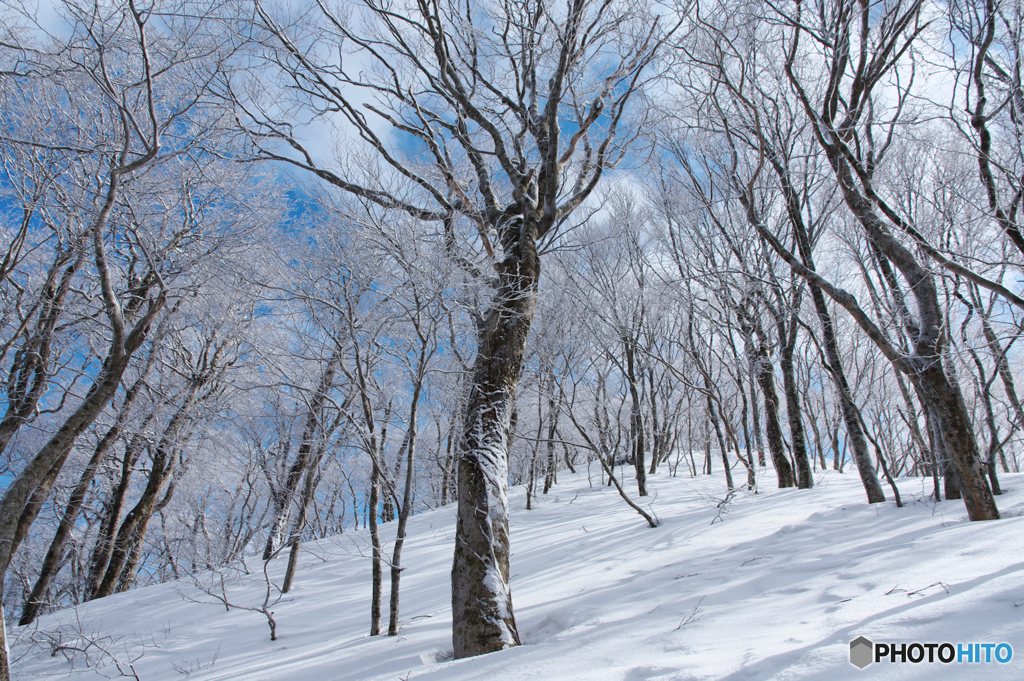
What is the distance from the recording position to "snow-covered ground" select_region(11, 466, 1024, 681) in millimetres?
1712

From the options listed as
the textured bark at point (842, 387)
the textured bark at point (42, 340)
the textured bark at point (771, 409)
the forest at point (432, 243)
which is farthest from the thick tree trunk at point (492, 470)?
the textured bark at point (771, 409)

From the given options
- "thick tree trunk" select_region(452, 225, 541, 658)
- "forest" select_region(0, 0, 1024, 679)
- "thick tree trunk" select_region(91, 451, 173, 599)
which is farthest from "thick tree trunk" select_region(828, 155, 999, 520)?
"thick tree trunk" select_region(91, 451, 173, 599)

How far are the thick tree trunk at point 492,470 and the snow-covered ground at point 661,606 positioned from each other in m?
0.36

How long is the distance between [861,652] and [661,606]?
1450 mm

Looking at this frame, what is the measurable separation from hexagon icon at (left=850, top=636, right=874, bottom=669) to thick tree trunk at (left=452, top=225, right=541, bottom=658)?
6.26ft

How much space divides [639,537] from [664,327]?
8.05 meters

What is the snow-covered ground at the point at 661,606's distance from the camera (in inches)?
67.4

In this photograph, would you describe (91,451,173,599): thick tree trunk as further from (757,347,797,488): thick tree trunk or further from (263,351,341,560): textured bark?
(757,347,797,488): thick tree trunk

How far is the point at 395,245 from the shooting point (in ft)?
13.6

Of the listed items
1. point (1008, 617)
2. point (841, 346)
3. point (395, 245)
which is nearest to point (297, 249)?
point (395, 245)

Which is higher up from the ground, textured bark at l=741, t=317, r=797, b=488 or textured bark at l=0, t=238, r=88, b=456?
textured bark at l=0, t=238, r=88, b=456

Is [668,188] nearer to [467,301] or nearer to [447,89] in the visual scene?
[447,89]

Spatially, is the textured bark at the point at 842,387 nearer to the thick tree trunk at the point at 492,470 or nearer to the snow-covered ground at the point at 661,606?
the snow-covered ground at the point at 661,606

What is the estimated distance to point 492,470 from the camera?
3461 mm
